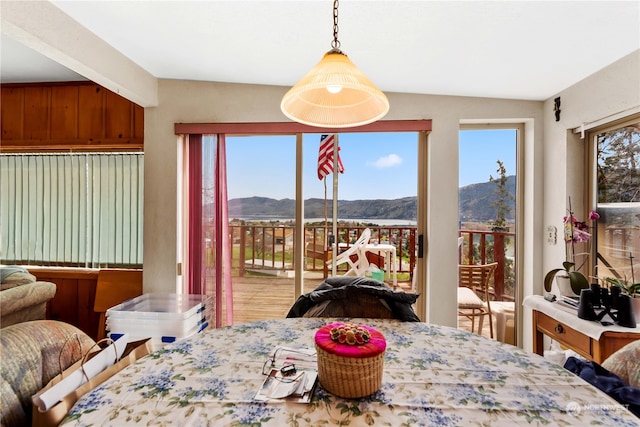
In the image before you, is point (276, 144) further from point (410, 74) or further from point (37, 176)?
point (37, 176)

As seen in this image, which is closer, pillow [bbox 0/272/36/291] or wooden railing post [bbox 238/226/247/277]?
pillow [bbox 0/272/36/291]

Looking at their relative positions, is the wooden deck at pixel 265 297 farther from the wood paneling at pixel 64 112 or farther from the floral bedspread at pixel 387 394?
the wood paneling at pixel 64 112

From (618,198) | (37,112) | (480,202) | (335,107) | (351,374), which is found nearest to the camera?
(351,374)

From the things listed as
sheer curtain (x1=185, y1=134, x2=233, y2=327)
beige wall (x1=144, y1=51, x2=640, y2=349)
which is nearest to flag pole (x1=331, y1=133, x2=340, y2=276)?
beige wall (x1=144, y1=51, x2=640, y2=349)

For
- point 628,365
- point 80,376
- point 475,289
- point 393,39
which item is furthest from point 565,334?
point 80,376

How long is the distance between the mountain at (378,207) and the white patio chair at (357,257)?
0.77 feet

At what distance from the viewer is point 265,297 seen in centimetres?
265

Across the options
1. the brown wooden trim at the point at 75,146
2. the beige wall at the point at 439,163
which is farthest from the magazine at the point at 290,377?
the brown wooden trim at the point at 75,146

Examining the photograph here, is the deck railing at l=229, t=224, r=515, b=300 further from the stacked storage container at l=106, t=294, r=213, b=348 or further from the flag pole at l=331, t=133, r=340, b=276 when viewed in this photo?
the stacked storage container at l=106, t=294, r=213, b=348

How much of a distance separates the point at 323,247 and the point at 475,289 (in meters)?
1.40

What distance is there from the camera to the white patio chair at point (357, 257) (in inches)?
101

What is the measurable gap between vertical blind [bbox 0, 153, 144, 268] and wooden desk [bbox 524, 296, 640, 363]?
3295 mm

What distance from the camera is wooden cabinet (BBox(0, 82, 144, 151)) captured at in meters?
2.62

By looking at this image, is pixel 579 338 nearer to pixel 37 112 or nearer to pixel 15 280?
pixel 15 280
